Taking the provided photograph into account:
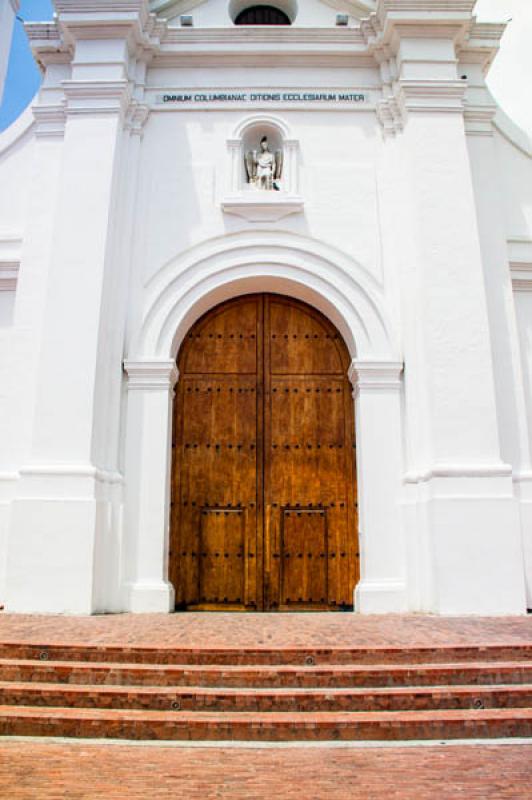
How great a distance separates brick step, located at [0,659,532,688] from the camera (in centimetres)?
418

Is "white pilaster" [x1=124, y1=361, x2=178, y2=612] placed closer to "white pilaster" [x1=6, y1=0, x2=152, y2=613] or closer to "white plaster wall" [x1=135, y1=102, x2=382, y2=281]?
"white pilaster" [x1=6, y1=0, x2=152, y2=613]

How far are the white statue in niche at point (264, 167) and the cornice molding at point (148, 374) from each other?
2.52 meters

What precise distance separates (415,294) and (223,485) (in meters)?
2.93

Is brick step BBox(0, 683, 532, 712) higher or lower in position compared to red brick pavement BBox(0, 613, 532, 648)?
lower

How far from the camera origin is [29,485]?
639 cm

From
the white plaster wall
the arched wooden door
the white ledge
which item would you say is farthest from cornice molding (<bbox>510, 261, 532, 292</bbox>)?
the white ledge

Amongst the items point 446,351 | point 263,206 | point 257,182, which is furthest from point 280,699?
point 257,182

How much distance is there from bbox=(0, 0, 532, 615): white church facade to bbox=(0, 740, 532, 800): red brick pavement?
276cm

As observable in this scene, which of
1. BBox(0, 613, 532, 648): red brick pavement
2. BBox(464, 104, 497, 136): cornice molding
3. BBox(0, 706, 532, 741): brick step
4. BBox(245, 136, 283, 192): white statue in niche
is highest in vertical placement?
BBox(464, 104, 497, 136): cornice molding

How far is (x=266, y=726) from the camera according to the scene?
3615mm

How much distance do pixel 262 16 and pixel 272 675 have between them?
27.4ft

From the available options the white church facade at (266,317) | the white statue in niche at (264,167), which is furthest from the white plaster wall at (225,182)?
the white statue in niche at (264,167)

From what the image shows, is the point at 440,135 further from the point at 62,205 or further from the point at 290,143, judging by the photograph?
the point at 62,205

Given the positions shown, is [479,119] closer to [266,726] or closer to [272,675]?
[272,675]
